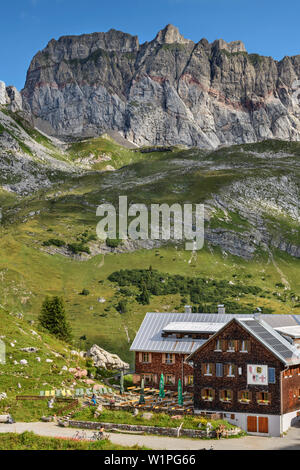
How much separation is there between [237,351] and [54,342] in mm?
31284

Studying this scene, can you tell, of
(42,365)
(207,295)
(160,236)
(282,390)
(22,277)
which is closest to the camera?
(282,390)

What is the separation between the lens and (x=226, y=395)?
58.1 metres

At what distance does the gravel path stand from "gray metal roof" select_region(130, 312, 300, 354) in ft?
67.7

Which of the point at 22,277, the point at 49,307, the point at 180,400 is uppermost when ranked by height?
the point at 22,277

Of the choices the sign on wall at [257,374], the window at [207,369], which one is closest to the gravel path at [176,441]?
the sign on wall at [257,374]

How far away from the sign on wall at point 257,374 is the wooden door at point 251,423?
3412mm

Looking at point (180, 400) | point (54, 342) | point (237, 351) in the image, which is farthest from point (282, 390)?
point (54, 342)

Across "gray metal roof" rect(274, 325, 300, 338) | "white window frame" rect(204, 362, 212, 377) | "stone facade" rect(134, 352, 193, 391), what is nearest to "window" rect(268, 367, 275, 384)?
"white window frame" rect(204, 362, 212, 377)

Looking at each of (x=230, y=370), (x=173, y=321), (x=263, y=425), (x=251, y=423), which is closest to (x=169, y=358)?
(x=173, y=321)

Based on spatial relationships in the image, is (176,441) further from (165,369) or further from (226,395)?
(165,369)

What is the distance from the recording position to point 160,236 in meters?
199

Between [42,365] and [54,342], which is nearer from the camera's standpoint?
[42,365]

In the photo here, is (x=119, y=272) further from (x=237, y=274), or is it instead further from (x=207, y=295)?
(x=237, y=274)

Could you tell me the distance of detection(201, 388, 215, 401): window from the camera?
58562 millimetres
